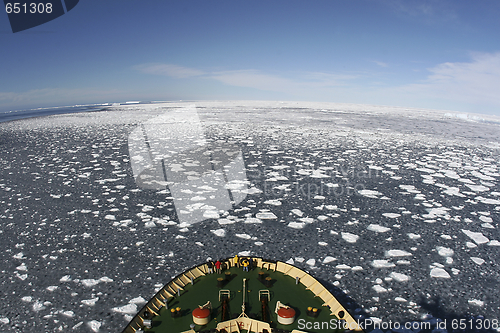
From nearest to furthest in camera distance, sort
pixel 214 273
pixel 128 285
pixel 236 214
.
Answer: pixel 214 273
pixel 128 285
pixel 236 214

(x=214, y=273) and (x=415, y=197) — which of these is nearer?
(x=214, y=273)

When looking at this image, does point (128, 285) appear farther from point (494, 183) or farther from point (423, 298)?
point (494, 183)

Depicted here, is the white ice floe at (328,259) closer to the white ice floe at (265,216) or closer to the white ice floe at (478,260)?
the white ice floe at (265,216)

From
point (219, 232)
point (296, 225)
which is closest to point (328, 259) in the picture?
point (296, 225)

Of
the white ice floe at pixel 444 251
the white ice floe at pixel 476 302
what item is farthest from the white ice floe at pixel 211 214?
the white ice floe at pixel 476 302

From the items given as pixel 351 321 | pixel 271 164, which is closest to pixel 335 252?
pixel 351 321

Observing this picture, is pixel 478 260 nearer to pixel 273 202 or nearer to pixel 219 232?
pixel 273 202

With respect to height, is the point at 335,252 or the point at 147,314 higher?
the point at 147,314

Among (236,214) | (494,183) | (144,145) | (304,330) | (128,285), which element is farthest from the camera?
(144,145)
